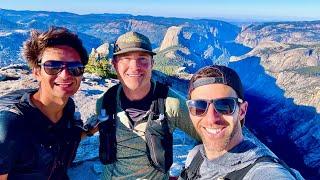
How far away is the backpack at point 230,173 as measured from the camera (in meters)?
5.26

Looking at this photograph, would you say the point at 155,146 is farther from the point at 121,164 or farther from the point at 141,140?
the point at 121,164

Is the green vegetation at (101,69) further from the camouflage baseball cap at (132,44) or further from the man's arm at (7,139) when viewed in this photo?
the man's arm at (7,139)

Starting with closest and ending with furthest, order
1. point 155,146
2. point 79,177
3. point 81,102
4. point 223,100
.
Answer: point 223,100 → point 155,146 → point 79,177 → point 81,102

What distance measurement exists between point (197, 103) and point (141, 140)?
8.40 ft

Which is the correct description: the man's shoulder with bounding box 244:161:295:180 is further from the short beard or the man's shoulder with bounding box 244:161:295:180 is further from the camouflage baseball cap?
the camouflage baseball cap

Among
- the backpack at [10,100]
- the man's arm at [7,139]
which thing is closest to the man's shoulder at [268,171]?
the man's arm at [7,139]

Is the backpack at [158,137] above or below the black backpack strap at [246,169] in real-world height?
below

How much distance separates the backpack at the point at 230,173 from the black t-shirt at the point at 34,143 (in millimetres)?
2427

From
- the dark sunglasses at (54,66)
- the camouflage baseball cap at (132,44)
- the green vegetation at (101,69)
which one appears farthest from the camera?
the green vegetation at (101,69)

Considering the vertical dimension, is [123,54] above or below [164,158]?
above

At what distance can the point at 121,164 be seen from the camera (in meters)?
8.62

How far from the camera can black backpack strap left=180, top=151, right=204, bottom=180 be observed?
616cm

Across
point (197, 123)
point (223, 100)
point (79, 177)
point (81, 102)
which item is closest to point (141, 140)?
Result: point (197, 123)

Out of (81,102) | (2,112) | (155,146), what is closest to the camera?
(2,112)
